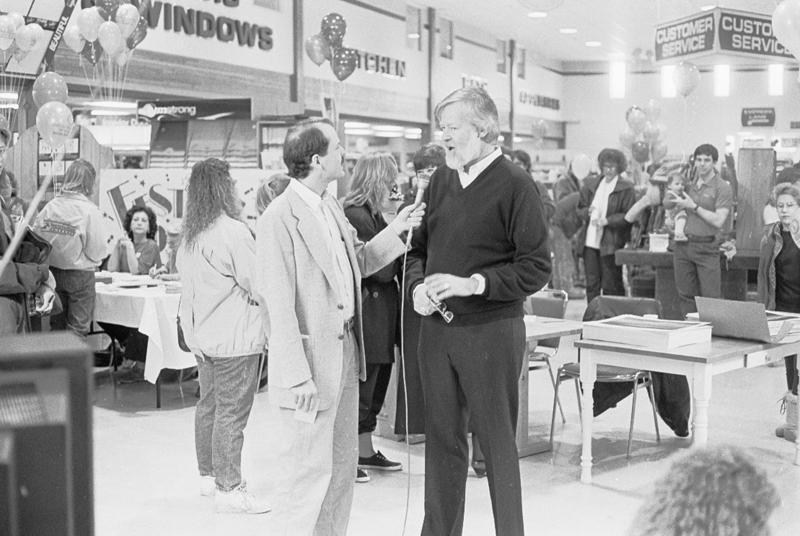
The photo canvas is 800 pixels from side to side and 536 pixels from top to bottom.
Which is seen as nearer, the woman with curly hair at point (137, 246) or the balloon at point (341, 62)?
the woman with curly hair at point (137, 246)

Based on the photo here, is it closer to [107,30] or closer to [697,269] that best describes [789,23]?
[697,269]

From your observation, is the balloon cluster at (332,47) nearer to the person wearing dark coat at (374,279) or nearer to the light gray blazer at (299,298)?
the person wearing dark coat at (374,279)

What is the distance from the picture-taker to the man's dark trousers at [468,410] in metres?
3.10

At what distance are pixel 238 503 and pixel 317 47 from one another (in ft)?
25.3

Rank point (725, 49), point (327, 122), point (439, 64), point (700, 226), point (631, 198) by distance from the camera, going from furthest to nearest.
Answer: point (439, 64), point (725, 49), point (631, 198), point (700, 226), point (327, 122)

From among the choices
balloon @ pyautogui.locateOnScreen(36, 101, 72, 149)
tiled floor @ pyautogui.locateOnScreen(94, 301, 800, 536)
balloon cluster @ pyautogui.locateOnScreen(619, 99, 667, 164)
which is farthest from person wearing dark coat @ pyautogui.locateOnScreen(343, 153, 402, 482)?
balloon cluster @ pyautogui.locateOnScreen(619, 99, 667, 164)

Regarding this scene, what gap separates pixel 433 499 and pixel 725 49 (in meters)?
7.72

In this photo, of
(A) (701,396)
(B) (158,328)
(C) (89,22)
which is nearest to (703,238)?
(A) (701,396)

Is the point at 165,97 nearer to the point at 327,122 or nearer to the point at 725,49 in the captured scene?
the point at 725,49

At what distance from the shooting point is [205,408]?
430 cm

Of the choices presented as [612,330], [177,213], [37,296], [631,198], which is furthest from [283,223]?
[631,198]

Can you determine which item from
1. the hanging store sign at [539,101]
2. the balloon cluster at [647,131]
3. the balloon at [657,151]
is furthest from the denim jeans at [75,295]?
the hanging store sign at [539,101]

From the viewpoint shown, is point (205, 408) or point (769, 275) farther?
point (769, 275)

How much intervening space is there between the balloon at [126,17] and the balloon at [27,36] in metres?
0.63
